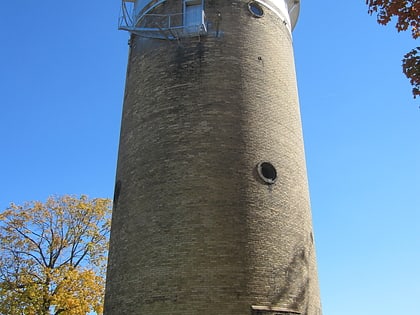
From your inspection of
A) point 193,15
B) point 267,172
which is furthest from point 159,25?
point 267,172

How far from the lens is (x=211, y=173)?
11125 mm

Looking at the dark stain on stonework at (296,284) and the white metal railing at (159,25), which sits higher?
the white metal railing at (159,25)

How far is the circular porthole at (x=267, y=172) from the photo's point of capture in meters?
11.4

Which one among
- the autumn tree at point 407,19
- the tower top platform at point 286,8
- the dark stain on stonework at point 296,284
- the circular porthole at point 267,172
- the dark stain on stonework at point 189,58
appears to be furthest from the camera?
the tower top platform at point 286,8

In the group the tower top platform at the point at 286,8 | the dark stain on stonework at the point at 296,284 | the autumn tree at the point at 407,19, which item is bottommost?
the dark stain on stonework at the point at 296,284

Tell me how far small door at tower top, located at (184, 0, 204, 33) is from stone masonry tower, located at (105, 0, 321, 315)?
1.2 inches

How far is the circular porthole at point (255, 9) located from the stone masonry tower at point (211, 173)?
44 mm

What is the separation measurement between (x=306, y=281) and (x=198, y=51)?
22.0 feet

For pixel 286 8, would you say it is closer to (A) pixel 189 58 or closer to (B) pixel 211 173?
(A) pixel 189 58

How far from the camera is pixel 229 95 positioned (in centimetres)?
1209

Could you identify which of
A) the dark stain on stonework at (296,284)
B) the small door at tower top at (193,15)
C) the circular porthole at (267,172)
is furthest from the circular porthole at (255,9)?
the dark stain on stonework at (296,284)

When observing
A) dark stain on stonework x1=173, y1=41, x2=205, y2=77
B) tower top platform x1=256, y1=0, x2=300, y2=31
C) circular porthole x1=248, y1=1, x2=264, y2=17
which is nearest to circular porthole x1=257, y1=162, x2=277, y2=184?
dark stain on stonework x1=173, y1=41, x2=205, y2=77

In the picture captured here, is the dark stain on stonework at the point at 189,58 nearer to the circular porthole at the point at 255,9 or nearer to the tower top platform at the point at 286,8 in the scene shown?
the circular porthole at the point at 255,9

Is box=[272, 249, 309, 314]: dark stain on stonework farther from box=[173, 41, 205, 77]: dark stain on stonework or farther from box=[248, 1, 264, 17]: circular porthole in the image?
box=[248, 1, 264, 17]: circular porthole
